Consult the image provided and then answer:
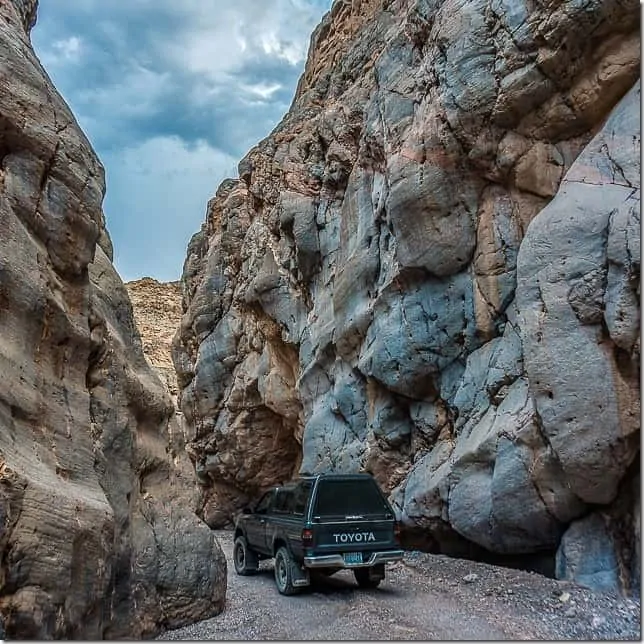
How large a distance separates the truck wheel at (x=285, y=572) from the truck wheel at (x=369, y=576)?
1.05m

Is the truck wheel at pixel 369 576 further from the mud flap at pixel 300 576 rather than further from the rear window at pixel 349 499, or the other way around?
the rear window at pixel 349 499

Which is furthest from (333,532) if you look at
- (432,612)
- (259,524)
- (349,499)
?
(259,524)

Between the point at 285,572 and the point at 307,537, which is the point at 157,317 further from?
the point at 307,537

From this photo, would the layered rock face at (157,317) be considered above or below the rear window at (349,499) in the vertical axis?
above

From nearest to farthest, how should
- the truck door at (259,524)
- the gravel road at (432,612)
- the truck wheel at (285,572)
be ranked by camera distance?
the gravel road at (432,612), the truck wheel at (285,572), the truck door at (259,524)

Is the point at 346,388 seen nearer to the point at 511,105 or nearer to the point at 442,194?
the point at 442,194

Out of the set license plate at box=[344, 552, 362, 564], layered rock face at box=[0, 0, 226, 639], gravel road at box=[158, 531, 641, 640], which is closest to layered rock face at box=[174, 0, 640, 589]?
gravel road at box=[158, 531, 641, 640]

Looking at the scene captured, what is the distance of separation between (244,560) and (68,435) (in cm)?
622

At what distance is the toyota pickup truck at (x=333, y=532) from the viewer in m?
8.68

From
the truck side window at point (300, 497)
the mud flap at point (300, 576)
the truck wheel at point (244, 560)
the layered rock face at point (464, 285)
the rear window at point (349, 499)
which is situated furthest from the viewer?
the truck wheel at point (244, 560)

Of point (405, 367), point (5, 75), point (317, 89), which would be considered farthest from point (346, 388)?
point (317, 89)

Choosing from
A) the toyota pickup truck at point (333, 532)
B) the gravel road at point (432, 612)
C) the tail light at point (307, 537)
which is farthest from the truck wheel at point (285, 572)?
the tail light at point (307, 537)

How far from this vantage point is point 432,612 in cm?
780

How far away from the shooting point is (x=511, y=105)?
11.7 meters
